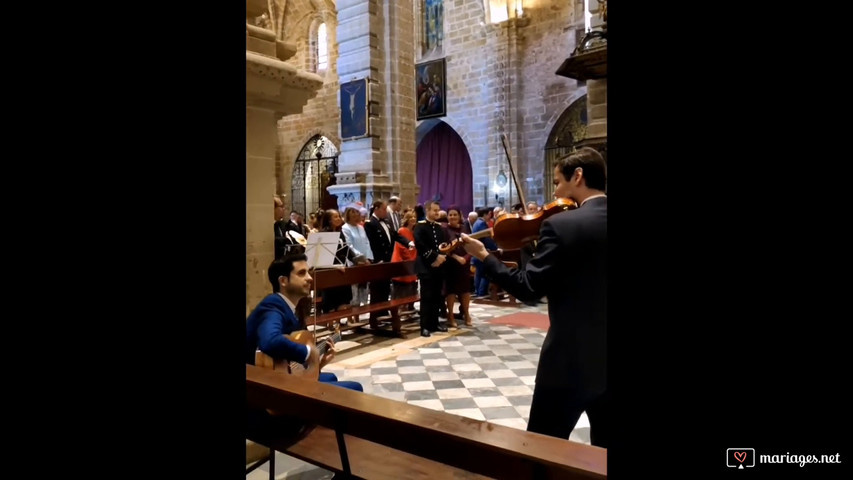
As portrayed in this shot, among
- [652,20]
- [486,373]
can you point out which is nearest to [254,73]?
[652,20]

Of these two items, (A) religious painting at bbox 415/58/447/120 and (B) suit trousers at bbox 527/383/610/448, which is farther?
(A) religious painting at bbox 415/58/447/120

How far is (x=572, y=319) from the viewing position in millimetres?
2086

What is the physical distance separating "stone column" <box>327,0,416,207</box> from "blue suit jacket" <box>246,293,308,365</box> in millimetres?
6773

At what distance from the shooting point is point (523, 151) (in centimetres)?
1539

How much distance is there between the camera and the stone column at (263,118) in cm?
268

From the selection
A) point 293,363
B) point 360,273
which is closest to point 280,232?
point 360,273

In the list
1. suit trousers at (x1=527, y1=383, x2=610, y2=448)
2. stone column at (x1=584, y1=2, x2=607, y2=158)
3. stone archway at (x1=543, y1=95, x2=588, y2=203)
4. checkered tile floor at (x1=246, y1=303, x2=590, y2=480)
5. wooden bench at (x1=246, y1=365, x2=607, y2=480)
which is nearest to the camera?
wooden bench at (x1=246, y1=365, x2=607, y2=480)

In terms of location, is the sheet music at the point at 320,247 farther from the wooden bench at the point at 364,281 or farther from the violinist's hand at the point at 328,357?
the violinist's hand at the point at 328,357

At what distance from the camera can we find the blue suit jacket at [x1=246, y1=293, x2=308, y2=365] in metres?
2.51

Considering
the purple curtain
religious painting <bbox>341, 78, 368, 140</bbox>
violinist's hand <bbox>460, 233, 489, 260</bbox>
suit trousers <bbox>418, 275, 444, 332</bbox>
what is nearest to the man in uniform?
suit trousers <bbox>418, 275, 444, 332</bbox>

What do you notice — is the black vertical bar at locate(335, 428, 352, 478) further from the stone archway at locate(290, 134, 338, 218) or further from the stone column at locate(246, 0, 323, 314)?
the stone archway at locate(290, 134, 338, 218)

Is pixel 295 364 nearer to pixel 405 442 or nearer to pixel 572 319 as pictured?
pixel 405 442

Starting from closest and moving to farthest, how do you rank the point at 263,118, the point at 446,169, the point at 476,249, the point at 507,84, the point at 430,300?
the point at 476,249
the point at 263,118
the point at 430,300
the point at 507,84
the point at 446,169

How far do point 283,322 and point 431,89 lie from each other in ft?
50.3
